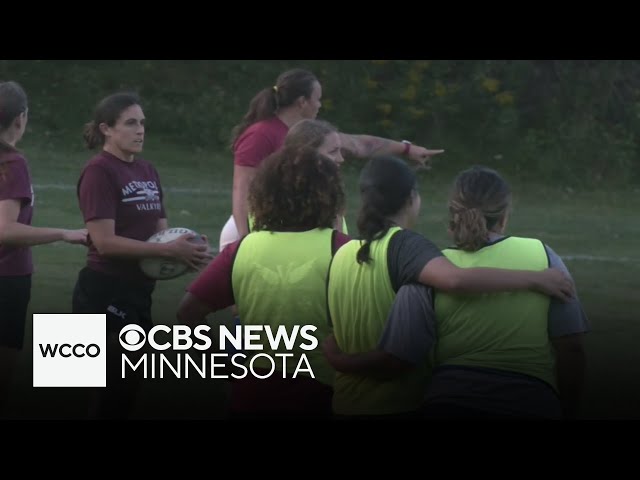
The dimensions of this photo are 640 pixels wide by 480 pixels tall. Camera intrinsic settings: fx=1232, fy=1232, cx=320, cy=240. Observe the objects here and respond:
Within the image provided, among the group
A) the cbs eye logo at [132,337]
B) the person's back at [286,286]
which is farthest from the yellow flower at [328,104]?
the person's back at [286,286]

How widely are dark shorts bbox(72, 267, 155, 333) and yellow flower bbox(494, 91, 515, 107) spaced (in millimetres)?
16108

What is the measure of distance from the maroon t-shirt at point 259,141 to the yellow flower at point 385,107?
48.6ft

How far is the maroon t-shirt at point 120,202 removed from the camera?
5.62m

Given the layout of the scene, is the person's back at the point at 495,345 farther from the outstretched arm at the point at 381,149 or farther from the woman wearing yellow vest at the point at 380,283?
the outstretched arm at the point at 381,149

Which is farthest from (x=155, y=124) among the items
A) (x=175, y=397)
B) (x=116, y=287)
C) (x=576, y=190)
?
(x=116, y=287)

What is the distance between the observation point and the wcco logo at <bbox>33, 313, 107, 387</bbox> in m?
5.83

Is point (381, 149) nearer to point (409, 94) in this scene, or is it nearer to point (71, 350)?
point (71, 350)

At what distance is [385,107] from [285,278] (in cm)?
1726

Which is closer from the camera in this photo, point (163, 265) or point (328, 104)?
point (163, 265)

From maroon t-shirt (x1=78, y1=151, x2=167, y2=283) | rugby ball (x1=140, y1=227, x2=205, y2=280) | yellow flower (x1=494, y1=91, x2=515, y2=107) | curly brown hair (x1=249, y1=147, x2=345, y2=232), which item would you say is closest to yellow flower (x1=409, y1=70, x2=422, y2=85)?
yellow flower (x1=494, y1=91, x2=515, y2=107)

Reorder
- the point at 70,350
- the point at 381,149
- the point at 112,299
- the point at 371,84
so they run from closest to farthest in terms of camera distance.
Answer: the point at 112,299
the point at 70,350
the point at 381,149
the point at 371,84

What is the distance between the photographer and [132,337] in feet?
18.9

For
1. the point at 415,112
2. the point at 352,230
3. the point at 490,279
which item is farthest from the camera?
the point at 415,112

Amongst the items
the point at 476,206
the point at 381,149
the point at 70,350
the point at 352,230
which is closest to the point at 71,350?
the point at 70,350
